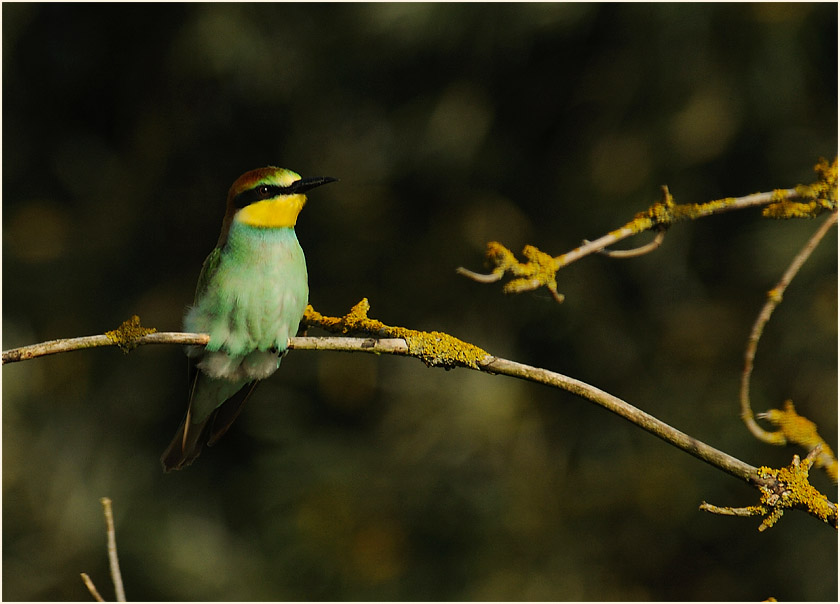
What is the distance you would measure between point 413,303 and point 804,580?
207cm

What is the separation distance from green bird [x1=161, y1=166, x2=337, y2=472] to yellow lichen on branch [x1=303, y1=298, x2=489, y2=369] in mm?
358

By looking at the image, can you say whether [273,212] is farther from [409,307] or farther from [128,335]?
[409,307]

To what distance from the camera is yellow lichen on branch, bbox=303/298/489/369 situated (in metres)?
1.35

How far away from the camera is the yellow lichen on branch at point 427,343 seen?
1.35 metres

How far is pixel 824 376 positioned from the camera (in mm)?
3859

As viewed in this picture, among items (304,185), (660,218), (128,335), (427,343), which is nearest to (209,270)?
(304,185)

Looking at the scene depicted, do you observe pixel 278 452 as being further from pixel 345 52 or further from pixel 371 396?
pixel 345 52

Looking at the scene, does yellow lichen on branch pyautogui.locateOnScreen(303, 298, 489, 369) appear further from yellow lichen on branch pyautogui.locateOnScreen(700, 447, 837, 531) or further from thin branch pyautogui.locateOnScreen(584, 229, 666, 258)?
yellow lichen on branch pyautogui.locateOnScreen(700, 447, 837, 531)

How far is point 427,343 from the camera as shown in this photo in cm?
138

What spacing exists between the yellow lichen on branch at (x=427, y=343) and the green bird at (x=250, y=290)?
36 centimetres

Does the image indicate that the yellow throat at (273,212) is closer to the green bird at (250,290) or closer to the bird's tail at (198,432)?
the green bird at (250,290)

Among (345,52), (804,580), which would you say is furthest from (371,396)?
(804,580)

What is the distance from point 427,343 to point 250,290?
537mm

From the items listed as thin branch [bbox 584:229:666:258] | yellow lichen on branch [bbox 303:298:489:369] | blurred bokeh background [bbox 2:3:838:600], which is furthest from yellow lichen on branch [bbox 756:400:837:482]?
blurred bokeh background [bbox 2:3:838:600]
